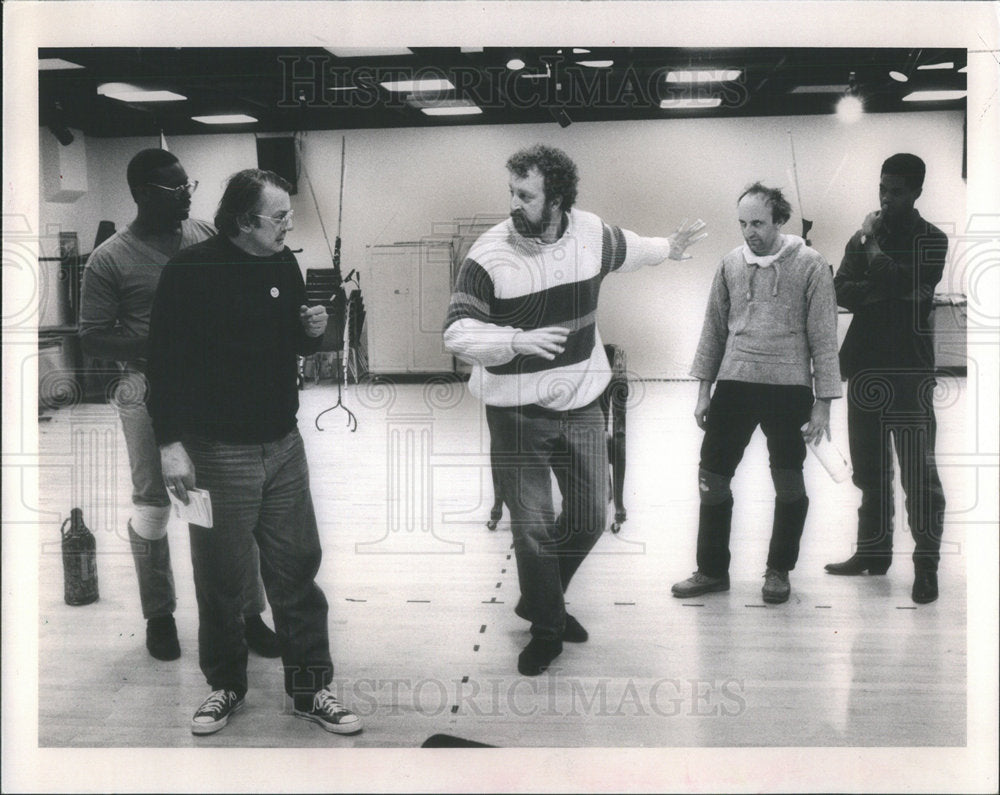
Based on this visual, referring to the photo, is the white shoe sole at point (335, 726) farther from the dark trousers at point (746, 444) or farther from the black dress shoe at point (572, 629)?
the dark trousers at point (746, 444)

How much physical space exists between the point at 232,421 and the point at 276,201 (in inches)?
23.8

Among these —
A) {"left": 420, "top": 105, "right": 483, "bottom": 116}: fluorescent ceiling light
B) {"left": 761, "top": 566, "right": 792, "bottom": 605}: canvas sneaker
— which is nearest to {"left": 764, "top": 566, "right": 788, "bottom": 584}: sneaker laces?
{"left": 761, "top": 566, "right": 792, "bottom": 605}: canvas sneaker

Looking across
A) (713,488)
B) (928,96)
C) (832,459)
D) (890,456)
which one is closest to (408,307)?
(713,488)

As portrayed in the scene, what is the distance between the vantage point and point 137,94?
2.70 meters

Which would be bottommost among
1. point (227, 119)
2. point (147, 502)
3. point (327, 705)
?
point (327, 705)

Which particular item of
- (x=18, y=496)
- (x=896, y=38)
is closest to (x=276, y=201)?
(x=18, y=496)

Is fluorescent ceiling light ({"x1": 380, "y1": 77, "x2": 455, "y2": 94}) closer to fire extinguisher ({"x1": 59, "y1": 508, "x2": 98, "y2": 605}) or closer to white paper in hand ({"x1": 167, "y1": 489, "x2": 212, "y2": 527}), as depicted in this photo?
white paper in hand ({"x1": 167, "y1": 489, "x2": 212, "y2": 527})

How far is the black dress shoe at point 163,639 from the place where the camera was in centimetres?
272

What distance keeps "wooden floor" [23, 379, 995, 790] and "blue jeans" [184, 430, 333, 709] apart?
0.12 m

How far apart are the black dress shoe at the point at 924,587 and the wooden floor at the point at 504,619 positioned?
3cm

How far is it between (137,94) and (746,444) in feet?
6.64

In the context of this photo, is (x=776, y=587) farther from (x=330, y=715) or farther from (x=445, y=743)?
(x=330, y=715)

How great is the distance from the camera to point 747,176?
2.70 metres

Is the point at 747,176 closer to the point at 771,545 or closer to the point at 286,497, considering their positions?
the point at 771,545
